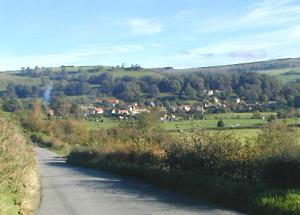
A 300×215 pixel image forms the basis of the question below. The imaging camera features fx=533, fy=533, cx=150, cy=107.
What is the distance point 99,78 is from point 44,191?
441 ft

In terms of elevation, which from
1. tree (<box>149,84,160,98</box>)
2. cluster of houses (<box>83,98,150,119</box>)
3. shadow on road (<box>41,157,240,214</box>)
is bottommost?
cluster of houses (<box>83,98,150,119</box>)

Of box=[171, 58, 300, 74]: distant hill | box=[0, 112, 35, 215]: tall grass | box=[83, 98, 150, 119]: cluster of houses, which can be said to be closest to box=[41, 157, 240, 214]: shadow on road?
box=[0, 112, 35, 215]: tall grass

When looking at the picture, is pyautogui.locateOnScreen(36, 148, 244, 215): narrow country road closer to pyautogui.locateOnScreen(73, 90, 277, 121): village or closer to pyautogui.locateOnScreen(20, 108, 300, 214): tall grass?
pyautogui.locateOnScreen(20, 108, 300, 214): tall grass

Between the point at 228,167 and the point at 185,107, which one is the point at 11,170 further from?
the point at 185,107

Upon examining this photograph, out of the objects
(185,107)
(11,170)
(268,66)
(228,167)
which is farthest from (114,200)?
(268,66)

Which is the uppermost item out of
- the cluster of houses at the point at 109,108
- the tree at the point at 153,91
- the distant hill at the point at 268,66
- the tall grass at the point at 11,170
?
the distant hill at the point at 268,66

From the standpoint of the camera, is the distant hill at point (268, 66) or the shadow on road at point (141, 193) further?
the distant hill at point (268, 66)

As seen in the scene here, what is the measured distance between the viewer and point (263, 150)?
18.8m

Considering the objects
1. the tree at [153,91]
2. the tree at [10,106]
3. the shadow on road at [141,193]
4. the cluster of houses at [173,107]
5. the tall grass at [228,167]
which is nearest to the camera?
the tall grass at [228,167]

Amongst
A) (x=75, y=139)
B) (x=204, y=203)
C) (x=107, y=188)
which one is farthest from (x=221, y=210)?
(x=75, y=139)

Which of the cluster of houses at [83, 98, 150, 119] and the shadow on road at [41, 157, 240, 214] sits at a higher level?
the shadow on road at [41, 157, 240, 214]

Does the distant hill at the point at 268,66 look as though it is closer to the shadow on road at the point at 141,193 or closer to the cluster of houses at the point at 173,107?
the cluster of houses at the point at 173,107

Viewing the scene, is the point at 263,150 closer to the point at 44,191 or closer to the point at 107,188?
the point at 107,188

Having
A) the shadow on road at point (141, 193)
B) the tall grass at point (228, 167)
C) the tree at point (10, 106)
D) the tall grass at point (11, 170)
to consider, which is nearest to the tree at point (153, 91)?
the tree at point (10, 106)
